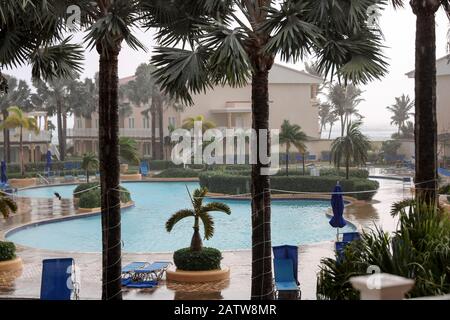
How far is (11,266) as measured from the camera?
13.8 m

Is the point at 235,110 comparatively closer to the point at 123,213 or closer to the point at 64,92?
the point at 64,92

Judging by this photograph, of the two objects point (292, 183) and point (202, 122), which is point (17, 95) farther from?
point (292, 183)

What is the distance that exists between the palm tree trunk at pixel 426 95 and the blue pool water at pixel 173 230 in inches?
381

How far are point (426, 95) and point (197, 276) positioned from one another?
557cm

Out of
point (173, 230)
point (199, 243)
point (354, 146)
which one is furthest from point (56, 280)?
point (354, 146)

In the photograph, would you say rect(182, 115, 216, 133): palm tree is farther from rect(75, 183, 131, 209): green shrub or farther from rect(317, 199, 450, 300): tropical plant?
rect(317, 199, 450, 300): tropical plant

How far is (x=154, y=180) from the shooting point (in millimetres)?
38719

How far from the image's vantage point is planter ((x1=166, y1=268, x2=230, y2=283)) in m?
12.4

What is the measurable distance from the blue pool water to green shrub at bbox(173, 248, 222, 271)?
589 centimetres
